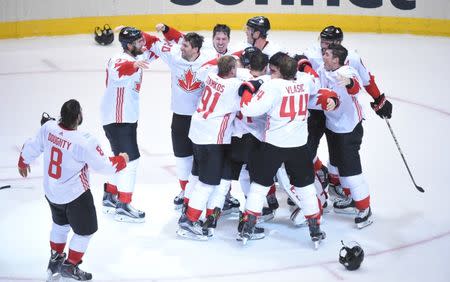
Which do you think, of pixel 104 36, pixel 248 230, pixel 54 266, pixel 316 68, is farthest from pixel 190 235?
pixel 104 36

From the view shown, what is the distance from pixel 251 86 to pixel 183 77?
99 centimetres

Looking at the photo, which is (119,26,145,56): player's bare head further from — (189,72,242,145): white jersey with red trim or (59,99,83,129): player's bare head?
(59,99,83,129): player's bare head

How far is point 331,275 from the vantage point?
6.63 metres

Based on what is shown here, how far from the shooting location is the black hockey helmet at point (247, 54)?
23.5ft

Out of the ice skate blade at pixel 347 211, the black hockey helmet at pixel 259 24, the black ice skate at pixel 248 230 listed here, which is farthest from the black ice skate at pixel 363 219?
the black hockey helmet at pixel 259 24

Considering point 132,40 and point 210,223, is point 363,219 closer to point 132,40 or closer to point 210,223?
point 210,223

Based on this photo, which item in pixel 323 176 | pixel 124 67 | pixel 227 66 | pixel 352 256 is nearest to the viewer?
pixel 352 256

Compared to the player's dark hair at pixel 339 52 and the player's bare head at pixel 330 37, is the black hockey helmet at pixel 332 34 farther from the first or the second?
the player's dark hair at pixel 339 52

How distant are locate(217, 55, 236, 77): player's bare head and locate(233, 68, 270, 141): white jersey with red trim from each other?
6.6 inches

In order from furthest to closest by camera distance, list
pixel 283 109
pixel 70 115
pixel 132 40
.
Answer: pixel 132 40
pixel 283 109
pixel 70 115

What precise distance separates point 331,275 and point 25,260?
7.34ft

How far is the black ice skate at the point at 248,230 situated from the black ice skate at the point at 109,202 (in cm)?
117

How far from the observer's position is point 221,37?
769 centimetres

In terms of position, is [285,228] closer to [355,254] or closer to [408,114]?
[355,254]
